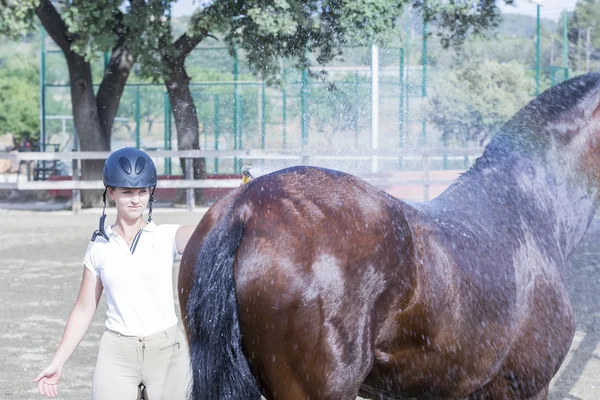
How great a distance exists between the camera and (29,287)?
30.0ft

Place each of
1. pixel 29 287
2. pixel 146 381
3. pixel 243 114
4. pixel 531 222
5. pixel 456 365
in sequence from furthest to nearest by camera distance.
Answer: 1. pixel 243 114
2. pixel 29 287
3. pixel 531 222
4. pixel 146 381
5. pixel 456 365

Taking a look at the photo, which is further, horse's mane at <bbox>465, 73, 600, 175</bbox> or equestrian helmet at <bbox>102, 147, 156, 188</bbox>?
horse's mane at <bbox>465, 73, 600, 175</bbox>

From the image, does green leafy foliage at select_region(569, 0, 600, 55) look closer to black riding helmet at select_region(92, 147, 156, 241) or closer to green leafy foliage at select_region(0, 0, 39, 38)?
green leafy foliage at select_region(0, 0, 39, 38)

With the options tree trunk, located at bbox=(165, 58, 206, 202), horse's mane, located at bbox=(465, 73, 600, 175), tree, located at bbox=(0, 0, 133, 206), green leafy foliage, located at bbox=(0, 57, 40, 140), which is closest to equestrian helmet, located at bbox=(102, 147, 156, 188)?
horse's mane, located at bbox=(465, 73, 600, 175)

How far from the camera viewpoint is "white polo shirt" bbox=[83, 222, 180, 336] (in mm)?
2934

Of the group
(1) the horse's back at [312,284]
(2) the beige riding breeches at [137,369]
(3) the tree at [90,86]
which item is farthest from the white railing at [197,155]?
(1) the horse's back at [312,284]

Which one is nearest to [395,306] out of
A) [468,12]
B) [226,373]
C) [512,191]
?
[226,373]

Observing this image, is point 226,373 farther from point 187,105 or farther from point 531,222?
point 187,105

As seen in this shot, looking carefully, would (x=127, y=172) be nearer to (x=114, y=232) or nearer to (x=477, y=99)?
(x=114, y=232)

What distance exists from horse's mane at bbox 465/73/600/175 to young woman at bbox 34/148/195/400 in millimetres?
1402

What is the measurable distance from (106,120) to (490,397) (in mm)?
17850

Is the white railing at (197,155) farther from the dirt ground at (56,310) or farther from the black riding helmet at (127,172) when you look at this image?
the black riding helmet at (127,172)

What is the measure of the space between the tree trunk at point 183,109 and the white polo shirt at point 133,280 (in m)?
15.3

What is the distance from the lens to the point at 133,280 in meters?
2.94
